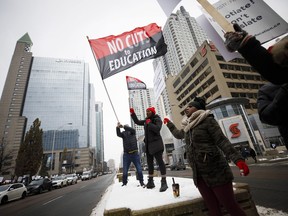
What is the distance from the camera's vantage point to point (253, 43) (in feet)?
4.42

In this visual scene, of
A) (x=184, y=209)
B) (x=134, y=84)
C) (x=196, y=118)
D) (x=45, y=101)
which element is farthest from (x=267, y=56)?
(x=45, y=101)

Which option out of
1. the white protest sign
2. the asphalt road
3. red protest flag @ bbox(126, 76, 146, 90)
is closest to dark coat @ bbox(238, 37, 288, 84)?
the white protest sign

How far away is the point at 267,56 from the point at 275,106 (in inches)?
17.1

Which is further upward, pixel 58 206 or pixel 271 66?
pixel 271 66

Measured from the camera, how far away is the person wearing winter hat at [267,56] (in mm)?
1188

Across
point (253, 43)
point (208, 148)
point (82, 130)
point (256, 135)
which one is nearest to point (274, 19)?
point (253, 43)

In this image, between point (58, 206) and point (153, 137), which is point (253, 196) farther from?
point (58, 206)

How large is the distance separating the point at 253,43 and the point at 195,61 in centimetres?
5241

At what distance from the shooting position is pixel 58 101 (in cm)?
10138

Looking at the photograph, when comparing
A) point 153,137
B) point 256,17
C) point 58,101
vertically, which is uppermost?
point 58,101

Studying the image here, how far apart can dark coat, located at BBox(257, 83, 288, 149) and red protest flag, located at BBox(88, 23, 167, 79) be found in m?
4.55

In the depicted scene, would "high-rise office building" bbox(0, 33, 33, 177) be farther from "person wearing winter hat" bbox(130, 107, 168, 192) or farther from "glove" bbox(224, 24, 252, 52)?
"glove" bbox(224, 24, 252, 52)

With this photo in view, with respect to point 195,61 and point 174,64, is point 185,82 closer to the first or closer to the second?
point 195,61

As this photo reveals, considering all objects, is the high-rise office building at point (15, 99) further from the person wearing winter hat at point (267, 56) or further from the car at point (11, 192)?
the person wearing winter hat at point (267, 56)
